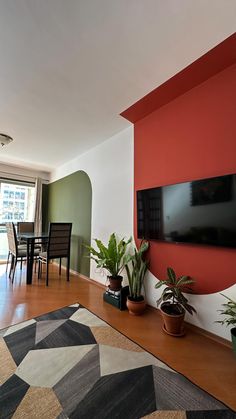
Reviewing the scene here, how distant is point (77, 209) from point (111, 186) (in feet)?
4.12

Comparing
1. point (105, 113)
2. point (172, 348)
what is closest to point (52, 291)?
point (172, 348)

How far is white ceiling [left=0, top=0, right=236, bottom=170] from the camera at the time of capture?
4.04 ft

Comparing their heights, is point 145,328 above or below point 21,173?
below

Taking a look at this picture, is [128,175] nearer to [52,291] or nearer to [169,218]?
A: [169,218]

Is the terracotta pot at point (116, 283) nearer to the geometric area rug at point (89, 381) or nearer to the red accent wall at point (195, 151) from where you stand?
the red accent wall at point (195, 151)

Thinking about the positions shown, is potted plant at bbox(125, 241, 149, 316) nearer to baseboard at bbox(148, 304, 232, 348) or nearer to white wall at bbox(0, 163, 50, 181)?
baseboard at bbox(148, 304, 232, 348)

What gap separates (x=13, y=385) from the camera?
121 centimetres

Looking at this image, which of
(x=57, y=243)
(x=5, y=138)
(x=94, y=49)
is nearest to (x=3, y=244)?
(x=57, y=243)

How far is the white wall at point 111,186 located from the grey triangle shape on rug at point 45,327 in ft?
3.96

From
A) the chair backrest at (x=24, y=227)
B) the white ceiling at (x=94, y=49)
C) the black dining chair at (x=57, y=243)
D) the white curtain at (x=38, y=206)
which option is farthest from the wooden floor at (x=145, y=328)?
the white ceiling at (x=94, y=49)

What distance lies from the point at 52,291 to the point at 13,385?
1.68 m

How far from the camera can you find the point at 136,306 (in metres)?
2.16

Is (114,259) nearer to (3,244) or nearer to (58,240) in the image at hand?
(58,240)

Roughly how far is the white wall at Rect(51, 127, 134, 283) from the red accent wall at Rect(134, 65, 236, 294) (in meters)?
0.34
